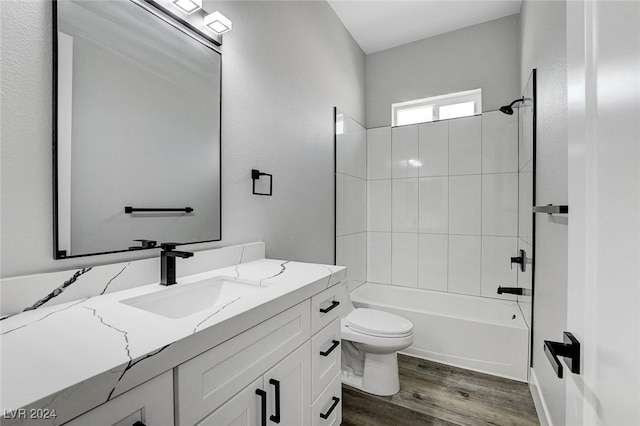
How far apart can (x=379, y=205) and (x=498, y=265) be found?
1249 mm

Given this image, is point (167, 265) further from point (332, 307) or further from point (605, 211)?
point (605, 211)

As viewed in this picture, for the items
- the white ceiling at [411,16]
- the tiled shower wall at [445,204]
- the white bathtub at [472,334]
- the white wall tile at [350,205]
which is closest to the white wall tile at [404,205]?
the tiled shower wall at [445,204]

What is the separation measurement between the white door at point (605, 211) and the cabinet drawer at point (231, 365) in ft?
2.50

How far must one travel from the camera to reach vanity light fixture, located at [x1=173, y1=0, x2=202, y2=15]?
4.18ft

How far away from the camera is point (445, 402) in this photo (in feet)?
6.23

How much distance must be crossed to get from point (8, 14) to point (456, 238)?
313 centimetres

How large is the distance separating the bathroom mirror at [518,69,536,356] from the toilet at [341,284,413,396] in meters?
0.91

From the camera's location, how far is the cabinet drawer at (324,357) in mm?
1252

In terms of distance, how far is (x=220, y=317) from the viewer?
32.0 inches

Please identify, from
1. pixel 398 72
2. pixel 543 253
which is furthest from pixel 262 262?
pixel 398 72

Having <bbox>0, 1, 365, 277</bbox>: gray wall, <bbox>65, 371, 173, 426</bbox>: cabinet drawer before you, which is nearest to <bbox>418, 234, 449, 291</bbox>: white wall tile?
<bbox>0, 1, 365, 277</bbox>: gray wall

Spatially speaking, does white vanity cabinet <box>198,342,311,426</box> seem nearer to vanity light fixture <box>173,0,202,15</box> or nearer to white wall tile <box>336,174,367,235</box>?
vanity light fixture <box>173,0,202,15</box>

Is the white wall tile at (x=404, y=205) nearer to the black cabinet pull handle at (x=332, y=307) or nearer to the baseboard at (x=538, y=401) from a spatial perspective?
the baseboard at (x=538, y=401)

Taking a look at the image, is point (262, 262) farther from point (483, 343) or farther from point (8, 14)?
point (483, 343)
